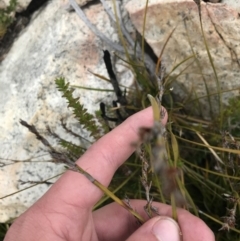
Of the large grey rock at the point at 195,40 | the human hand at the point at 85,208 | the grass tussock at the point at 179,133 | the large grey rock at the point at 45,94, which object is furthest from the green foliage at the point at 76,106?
the large grey rock at the point at 195,40

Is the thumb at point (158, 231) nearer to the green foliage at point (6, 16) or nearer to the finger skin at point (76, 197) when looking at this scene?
the finger skin at point (76, 197)

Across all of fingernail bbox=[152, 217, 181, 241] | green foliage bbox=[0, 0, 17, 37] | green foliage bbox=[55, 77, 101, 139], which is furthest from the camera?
green foliage bbox=[0, 0, 17, 37]

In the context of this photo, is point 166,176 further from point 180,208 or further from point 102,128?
point 102,128

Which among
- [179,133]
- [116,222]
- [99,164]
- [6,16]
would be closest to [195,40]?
[179,133]

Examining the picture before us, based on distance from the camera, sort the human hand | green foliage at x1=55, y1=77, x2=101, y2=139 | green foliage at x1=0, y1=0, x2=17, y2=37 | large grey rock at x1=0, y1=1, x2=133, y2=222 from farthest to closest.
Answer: green foliage at x1=0, y1=0, x2=17, y2=37
large grey rock at x1=0, y1=1, x2=133, y2=222
green foliage at x1=55, y1=77, x2=101, y2=139
the human hand

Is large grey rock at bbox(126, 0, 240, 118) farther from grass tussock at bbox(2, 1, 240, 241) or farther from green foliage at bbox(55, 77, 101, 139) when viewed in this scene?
green foliage at bbox(55, 77, 101, 139)

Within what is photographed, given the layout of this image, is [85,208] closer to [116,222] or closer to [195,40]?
[116,222]

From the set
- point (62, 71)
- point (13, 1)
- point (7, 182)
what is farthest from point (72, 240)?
point (13, 1)

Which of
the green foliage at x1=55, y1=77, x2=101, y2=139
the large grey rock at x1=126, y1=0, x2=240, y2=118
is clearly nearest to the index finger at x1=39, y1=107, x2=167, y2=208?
the green foliage at x1=55, y1=77, x2=101, y2=139
